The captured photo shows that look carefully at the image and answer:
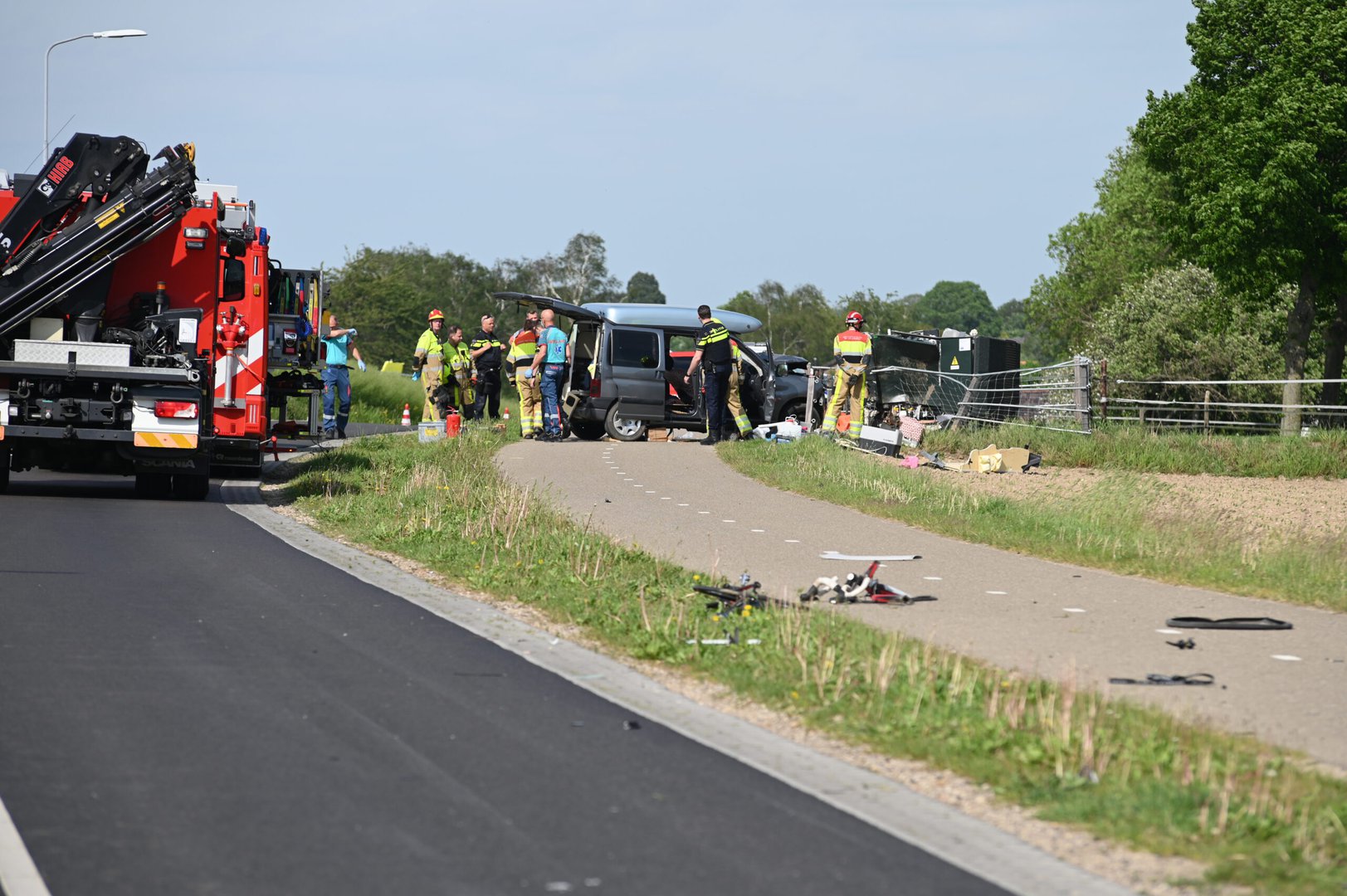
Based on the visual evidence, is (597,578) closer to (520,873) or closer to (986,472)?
(520,873)

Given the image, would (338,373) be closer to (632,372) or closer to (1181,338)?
(632,372)

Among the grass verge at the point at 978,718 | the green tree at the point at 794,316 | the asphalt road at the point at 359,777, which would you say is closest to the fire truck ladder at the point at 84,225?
the grass verge at the point at 978,718

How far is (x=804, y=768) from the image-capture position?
6078 mm

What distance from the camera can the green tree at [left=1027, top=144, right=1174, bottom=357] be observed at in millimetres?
69688

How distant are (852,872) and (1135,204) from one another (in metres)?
70.4

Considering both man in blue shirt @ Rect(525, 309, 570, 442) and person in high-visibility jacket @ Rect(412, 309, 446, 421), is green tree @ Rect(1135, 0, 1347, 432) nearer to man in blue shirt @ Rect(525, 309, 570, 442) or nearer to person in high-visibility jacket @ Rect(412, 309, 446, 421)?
man in blue shirt @ Rect(525, 309, 570, 442)

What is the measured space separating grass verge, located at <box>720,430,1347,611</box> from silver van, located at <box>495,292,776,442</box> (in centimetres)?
390

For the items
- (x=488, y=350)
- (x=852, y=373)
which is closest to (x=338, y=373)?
(x=488, y=350)

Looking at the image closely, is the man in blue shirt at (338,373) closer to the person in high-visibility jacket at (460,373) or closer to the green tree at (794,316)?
the person in high-visibility jacket at (460,373)

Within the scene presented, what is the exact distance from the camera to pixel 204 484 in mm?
16516

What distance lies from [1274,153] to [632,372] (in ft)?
76.7

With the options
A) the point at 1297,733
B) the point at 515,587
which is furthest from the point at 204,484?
the point at 1297,733

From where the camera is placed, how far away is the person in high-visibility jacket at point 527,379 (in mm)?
23719

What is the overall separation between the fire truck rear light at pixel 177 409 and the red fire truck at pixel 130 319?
0.01 meters
